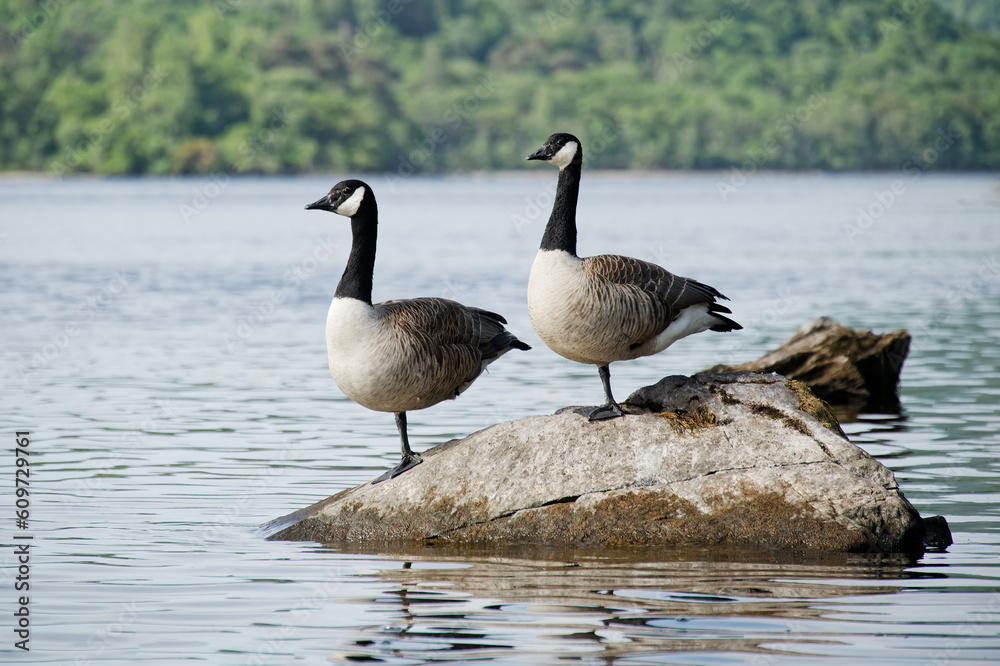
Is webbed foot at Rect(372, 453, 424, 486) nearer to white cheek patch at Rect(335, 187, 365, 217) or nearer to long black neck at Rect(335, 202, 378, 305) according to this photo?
long black neck at Rect(335, 202, 378, 305)

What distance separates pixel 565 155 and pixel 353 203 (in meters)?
1.79

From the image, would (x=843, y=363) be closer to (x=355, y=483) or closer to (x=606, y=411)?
(x=355, y=483)

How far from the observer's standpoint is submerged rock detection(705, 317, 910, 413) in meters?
17.9

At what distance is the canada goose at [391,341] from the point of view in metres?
9.84

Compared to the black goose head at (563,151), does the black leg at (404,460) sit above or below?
below

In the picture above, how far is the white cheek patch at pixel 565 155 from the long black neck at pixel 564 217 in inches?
1.6

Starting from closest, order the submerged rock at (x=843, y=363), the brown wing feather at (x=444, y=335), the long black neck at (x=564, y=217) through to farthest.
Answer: the long black neck at (x=564, y=217) → the brown wing feather at (x=444, y=335) → the submerged rock at (x=843, y=363)

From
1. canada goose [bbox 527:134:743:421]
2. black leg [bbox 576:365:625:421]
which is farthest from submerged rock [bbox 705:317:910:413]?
black leg [bbox 576:365:625:421]

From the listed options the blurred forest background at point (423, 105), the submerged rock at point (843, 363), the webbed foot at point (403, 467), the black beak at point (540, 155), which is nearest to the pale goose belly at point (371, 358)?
the webbed foot at point (403, 467)

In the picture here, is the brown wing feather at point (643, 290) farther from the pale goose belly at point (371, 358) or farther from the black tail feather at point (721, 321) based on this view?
the pale goose belly at point (371, 358)

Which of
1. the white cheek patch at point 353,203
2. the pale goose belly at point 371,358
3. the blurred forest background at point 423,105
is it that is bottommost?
the pale goose belly at point 371,358

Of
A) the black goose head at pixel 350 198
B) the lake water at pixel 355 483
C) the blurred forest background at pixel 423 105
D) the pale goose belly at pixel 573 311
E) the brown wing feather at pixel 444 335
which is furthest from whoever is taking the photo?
the blurred forest background at pixel 423 105

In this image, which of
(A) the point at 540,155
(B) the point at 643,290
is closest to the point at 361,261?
(A) the point at 540,155

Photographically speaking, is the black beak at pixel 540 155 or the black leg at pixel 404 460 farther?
the black leg at pixel 404 460
